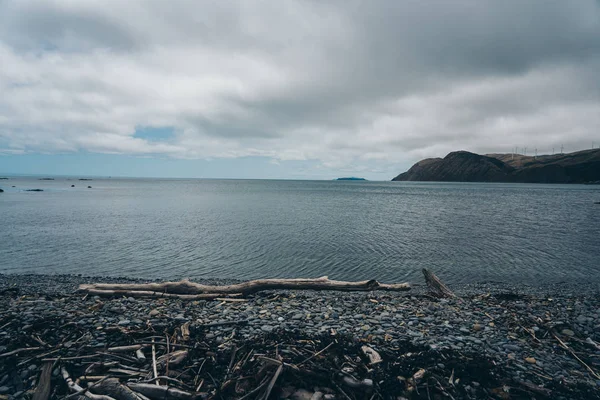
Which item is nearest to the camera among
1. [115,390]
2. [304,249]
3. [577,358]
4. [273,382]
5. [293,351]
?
[115,390]

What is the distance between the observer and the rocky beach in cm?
664

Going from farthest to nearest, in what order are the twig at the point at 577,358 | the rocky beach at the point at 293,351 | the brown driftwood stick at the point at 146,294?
the brown driftwood stick at the point at 146,294 < the twig at the point at 577,358 < the rocky beach at the point at 293,351

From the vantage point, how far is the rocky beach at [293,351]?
21.8ft

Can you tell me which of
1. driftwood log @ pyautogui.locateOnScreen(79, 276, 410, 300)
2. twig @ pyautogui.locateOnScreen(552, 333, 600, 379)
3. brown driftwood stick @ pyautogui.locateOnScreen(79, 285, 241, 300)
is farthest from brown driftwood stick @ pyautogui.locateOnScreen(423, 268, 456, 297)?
brown driftwood stick @ pyautogui.locateOnScreen(79, 285, 241, 300)

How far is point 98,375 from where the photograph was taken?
277 inches

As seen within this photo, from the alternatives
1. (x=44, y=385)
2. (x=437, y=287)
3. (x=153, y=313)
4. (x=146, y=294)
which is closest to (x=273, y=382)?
(x=44, y=385)

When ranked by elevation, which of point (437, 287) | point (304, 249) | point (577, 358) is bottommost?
point (304, 249)

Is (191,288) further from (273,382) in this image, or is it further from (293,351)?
(273,382)

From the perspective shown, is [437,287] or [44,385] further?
[437,287]

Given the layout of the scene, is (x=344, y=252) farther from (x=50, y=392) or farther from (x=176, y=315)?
(x=50, y=392)

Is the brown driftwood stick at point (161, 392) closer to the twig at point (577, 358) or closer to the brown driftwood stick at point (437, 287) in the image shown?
the twig at point (577, 358)

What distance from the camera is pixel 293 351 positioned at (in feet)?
25.7

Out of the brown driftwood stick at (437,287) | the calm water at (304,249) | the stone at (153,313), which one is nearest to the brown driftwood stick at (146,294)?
the stone at (153,313)

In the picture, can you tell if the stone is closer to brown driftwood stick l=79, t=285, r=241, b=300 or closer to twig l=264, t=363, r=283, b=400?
brown driftwood stick l=79, t=285, r=241, b=300
